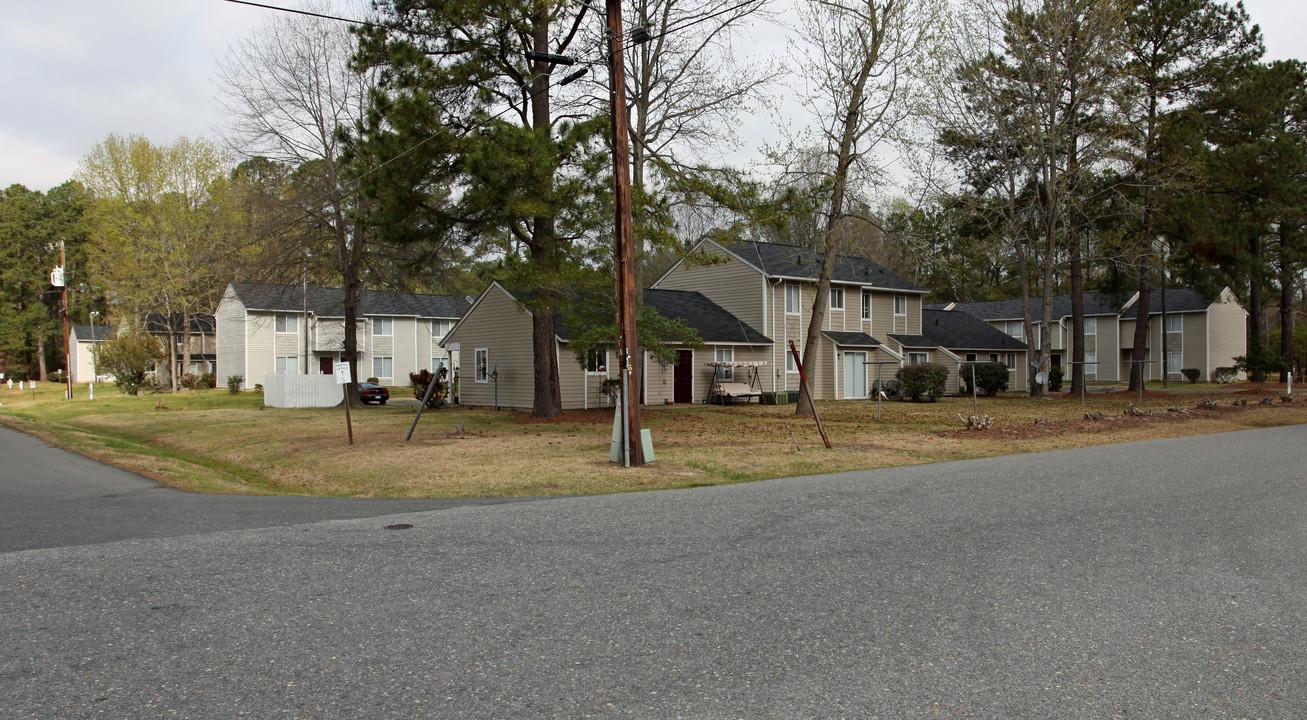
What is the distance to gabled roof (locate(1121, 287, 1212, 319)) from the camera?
50.1 metres

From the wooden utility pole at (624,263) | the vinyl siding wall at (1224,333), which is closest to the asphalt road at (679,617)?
the wooden utility pole at (624,263)

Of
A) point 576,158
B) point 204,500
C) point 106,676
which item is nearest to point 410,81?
point 576,158

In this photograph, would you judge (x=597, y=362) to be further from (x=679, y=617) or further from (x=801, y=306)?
(x=679, y=617)

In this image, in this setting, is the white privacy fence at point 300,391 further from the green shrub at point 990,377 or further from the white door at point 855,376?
the green shrub at point 990,377

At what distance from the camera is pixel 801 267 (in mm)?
34062

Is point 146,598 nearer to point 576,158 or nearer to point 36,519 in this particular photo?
point 36,519

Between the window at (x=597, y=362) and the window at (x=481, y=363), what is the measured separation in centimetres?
482

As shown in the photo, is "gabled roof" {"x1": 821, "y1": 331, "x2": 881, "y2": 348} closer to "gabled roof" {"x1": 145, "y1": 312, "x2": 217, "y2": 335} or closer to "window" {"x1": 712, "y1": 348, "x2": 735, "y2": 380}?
"window" {"x1": 712, "y1": 348, "x2": 735, "y2": 380}

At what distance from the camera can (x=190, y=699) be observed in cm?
378

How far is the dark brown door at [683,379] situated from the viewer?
31203mm

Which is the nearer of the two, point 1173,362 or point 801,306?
point 801,306

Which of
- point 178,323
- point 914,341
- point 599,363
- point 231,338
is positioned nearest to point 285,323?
point 231,338

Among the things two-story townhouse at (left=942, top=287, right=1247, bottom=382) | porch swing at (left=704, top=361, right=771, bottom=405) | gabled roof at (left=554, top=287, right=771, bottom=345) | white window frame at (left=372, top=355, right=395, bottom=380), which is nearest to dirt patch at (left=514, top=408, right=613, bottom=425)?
porch swing at (left=704, top=361, right=771, bottom=405)

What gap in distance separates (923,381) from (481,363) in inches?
A: 687
